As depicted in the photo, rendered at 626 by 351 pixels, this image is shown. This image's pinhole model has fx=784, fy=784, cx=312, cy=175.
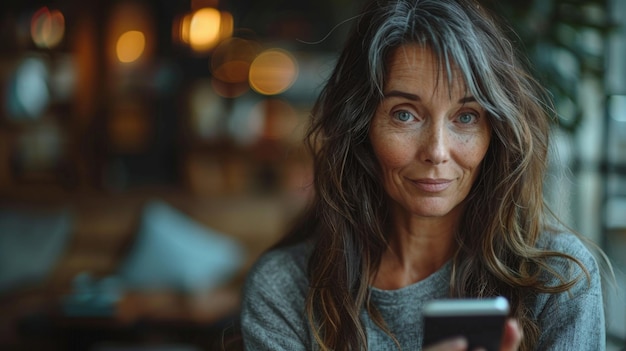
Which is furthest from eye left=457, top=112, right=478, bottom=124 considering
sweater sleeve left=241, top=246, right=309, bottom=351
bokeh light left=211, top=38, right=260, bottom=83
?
bokeh light left=211, top=38, right=260, bottom=83

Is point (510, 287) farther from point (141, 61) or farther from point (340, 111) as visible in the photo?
point (141, 61)

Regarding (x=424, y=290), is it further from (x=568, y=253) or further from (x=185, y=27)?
(x=185, y=27)

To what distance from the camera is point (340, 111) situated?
1604 mm

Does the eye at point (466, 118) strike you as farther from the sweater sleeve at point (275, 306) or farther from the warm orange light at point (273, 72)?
the warm orange light at point (273, 72)

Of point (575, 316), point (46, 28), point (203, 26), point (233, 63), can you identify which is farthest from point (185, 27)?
point (233, 63)

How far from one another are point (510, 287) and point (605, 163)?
53.4 inches

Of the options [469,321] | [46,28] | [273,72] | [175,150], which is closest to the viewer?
[469,321]

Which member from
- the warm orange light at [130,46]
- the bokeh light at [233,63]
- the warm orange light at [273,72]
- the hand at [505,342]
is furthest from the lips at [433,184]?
the warm orange light at [273,72]

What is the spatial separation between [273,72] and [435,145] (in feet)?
24.8

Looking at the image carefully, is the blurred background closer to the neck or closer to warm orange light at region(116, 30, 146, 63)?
warm orange light at region(116, 30, 146, 63)

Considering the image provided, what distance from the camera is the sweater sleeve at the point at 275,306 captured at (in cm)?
164

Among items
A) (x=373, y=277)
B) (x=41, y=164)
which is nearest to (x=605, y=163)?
(x=373, y=277)

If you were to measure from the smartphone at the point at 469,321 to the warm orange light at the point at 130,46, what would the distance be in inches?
250

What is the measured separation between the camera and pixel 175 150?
7828mm
